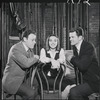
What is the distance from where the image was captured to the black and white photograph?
2.01m

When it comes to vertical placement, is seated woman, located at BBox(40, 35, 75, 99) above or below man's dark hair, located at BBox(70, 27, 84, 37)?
below

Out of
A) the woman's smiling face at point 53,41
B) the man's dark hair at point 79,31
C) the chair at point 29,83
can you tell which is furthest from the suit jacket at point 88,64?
the chair at point 29,83

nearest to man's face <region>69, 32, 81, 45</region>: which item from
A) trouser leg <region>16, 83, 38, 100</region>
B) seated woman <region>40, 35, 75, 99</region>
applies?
seated woman <region>40, 35, 75, 99</region>

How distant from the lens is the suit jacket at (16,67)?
1.99 metres

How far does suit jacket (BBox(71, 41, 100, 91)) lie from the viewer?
201cm

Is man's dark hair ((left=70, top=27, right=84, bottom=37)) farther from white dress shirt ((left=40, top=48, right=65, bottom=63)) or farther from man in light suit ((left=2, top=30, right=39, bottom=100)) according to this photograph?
man in light suit ((left=2, top=30, right=39, bottom=100))

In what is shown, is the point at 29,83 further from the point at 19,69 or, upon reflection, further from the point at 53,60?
the point at 53,60

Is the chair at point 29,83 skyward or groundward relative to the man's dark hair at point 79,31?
groundward

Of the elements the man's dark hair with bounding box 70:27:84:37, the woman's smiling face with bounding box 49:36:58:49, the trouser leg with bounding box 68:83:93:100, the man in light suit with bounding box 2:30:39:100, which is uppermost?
the man's dark hair with bounding box 70:27:84:37

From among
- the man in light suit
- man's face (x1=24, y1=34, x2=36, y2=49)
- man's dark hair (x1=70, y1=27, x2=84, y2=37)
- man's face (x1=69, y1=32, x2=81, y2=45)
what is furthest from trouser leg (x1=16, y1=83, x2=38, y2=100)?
man's dark hair (x1=70, y1=27, x2=84, y2=37)

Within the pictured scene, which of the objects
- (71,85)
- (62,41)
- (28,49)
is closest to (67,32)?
(62,41)

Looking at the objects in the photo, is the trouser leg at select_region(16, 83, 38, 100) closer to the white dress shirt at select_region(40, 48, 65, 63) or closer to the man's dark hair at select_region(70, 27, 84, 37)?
the white dress shirt at select_region(40, 48, 65, 63)

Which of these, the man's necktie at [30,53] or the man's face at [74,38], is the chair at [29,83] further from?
the man's face at [74,38]

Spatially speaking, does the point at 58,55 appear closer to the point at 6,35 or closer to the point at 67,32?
the point at 67,32
